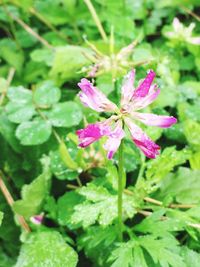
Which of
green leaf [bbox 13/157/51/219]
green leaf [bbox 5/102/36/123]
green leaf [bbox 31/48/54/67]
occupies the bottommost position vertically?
green leaf [bbox 13/157/51/219]

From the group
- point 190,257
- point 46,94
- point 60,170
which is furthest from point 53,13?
point 190,257

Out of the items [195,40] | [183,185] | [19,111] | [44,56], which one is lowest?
[183,185]

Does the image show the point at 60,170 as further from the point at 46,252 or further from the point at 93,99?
the point at 93,99

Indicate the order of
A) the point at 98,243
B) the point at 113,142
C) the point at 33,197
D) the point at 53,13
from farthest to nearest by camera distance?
the point at 53,13
the point at 33,197
the point at 98,243
the point at 113,142

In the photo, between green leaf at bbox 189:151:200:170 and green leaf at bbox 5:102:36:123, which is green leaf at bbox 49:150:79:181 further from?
green leaf at bbox 189:151:200:170

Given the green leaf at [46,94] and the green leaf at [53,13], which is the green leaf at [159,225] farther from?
the green leaf at [53,13]

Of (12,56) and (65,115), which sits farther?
(12,56)

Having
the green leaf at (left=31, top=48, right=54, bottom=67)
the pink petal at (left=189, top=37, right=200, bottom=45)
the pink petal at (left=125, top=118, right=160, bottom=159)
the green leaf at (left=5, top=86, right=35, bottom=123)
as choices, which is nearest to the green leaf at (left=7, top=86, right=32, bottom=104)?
the green leaf at (left=5, top=86, right=35, bottom=123)
